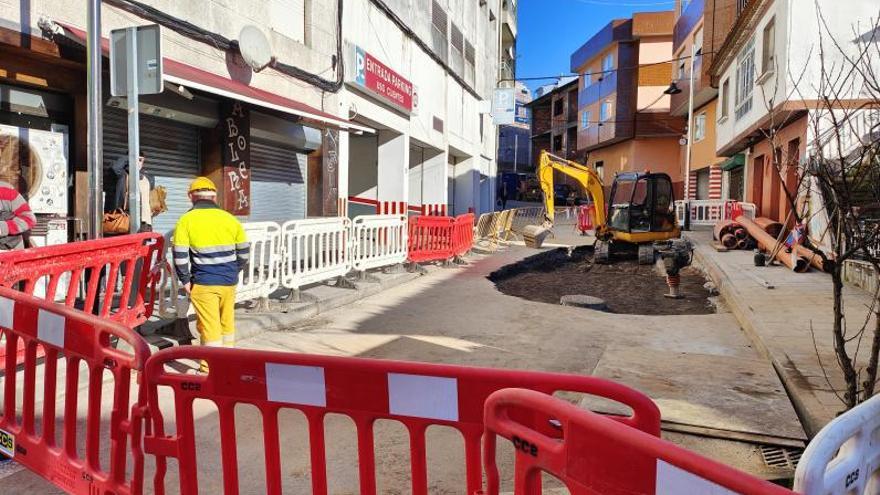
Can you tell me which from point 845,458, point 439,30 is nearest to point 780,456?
point 845,458

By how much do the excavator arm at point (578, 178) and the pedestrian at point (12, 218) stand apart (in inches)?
519

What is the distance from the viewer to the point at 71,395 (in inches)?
124

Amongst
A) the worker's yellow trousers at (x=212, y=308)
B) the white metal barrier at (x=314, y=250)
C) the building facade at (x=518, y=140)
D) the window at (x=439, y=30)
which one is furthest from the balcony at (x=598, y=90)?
the worker's yellow trousers at (x=212, y=308)

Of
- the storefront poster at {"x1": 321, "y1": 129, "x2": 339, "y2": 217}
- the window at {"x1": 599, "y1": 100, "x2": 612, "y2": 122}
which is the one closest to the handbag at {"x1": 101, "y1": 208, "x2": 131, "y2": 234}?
the storefront poster at {"x1": 321, "y1": 129, "x2": 339, "y2": 217}

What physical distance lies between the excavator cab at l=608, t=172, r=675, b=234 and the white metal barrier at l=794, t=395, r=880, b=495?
1423 cm

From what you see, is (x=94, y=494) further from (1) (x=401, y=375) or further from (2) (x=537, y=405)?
(2) (x=537, y=405)

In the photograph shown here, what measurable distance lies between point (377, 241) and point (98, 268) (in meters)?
5.76

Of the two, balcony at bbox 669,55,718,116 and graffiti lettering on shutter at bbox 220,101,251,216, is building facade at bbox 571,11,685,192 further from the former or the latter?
graffiti lettering on shutter at bbox 220,101,251,216

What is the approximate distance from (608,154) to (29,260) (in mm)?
42180

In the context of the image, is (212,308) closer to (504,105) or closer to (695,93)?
(504,105)

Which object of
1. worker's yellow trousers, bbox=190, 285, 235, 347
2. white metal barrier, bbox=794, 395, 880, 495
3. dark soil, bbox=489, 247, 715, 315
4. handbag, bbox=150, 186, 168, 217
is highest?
handbag, bbox=150, 186, 168, 217

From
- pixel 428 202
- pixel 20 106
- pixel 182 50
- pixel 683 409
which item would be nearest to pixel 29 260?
pixel 20 106

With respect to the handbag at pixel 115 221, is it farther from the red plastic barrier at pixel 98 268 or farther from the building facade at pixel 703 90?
the building facade at pixel 703 90

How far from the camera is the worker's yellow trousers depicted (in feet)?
17.7
